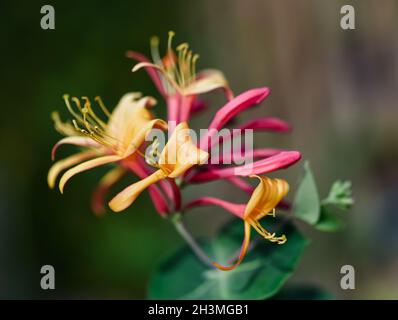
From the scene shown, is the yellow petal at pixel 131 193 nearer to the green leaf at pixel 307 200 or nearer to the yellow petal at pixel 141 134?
the yellow petal at pixel 141 134

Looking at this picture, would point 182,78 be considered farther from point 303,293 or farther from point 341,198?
point 303,293

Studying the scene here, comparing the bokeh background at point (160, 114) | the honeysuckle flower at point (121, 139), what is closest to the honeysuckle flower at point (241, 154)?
the honeysuckle flower at point (121, 139)

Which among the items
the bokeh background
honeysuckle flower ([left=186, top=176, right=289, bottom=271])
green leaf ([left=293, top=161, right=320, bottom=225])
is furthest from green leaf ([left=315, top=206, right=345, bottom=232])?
the bokeh background

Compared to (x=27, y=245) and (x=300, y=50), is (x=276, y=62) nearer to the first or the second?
(x=300, y=50)

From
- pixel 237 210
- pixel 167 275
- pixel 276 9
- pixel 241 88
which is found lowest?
pixel 167 275

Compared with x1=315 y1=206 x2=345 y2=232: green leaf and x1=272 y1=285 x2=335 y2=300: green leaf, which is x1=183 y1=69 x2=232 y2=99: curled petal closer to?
x1=315 y1=206 x2=345 y2=232: green leaf
